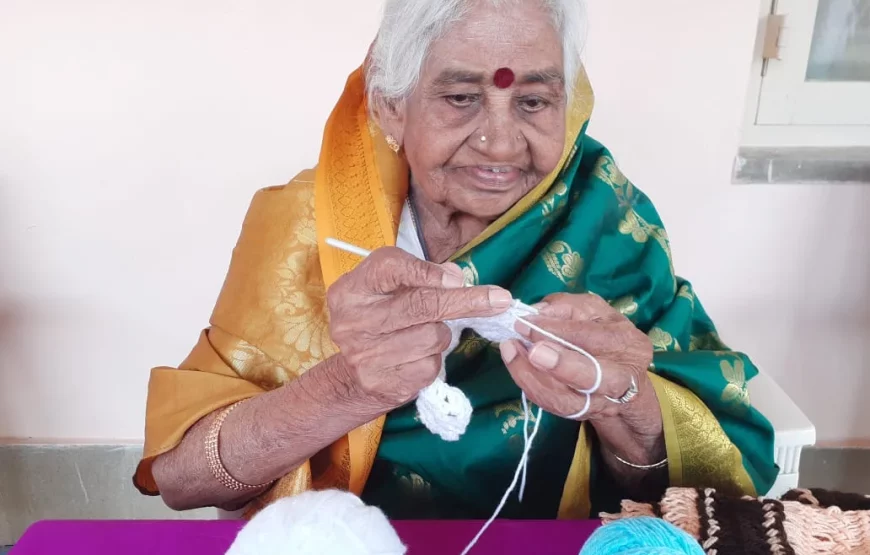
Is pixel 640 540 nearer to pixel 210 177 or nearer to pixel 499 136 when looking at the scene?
pixel 499 136

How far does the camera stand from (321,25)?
5.47 feet

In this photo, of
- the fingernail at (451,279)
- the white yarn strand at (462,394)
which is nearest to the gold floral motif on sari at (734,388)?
the white yarn strand at (462,394)

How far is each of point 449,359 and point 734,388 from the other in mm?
481

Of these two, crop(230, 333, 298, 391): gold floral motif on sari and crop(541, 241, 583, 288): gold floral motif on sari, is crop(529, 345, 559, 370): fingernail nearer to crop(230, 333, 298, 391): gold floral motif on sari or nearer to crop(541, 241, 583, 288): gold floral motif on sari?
crop(541, 241, 583, 288): gold floral motif on sari

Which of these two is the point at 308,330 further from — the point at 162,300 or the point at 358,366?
the point at 162,300

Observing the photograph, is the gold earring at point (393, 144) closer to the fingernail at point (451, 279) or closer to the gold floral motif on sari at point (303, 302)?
the gold floral motif on sari at point (303, 302)

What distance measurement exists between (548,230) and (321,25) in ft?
2.79

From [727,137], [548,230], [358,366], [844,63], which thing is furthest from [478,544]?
[844,63]

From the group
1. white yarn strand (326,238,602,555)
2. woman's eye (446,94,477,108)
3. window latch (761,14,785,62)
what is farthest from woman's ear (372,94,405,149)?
window latch (761,14,785,62)

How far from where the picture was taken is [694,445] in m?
1.03

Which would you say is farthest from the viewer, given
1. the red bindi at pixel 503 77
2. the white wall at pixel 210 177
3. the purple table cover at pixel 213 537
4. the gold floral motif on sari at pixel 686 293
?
Answer: the white wall at pixel 210 177

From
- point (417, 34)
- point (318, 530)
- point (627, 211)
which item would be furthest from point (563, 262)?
point (318, 530)

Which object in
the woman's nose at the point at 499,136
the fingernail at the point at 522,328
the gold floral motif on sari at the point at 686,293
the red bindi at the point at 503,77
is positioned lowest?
the gold floral motif on sari at the point at 686,293

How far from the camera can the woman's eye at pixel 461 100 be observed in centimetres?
104
